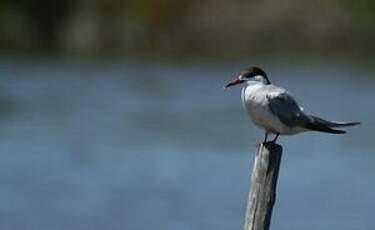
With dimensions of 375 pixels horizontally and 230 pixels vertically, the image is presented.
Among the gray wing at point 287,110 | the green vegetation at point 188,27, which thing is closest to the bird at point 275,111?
the gray wing at point 287,110

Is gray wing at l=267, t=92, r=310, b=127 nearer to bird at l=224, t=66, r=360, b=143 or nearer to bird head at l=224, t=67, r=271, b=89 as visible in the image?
bird at l=224, t=66, r=360, b=143

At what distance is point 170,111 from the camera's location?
84.8 feet

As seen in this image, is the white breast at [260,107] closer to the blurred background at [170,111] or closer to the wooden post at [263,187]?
the wooden post at [263,187]

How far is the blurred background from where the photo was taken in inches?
695

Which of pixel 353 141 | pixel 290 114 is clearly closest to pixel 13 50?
pixel 353 141

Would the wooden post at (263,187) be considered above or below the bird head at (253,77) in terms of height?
below

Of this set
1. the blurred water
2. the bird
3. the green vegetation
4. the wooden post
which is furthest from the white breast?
the green vegetation

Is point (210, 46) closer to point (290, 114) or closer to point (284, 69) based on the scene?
point (284, 69)

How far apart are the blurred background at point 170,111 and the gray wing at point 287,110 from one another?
7.01 m

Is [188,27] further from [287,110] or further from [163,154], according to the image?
[287,110]

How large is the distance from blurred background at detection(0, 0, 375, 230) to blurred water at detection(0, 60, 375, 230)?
0.03m

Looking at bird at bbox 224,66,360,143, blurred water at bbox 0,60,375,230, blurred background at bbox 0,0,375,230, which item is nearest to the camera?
bird at bbox 224,66,360,143

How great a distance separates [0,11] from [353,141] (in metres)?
17.1

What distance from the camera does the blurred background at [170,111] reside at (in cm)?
1764
